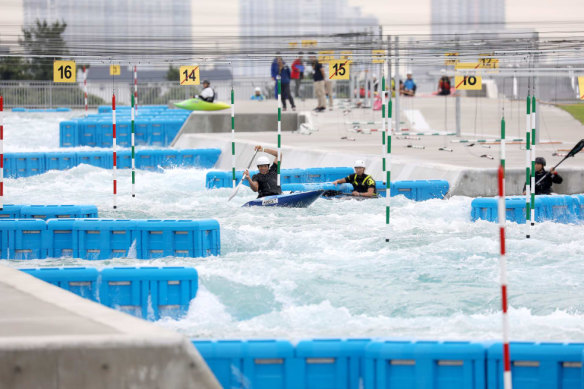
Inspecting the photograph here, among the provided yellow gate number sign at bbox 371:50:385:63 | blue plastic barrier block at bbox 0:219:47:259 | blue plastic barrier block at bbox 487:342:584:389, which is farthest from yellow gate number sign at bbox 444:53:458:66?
blue plastic barrier block at bbox 487:342:584:389

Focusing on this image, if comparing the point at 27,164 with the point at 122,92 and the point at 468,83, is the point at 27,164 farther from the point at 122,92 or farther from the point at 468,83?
the point at 122,92

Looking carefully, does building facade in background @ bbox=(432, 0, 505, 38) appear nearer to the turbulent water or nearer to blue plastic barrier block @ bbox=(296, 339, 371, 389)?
the turbulent water

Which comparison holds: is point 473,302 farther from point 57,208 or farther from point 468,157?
point 468,157

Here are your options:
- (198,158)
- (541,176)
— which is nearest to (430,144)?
(198,158)

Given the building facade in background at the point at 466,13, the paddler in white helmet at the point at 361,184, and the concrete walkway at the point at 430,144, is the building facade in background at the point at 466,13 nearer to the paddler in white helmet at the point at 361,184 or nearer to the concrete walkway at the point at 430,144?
the concrete walkway at the point at 430,144

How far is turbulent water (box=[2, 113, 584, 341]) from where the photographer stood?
8.21 meters

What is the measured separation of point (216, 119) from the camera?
28734 mm

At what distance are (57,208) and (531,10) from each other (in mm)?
18311

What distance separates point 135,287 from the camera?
8.47 meters

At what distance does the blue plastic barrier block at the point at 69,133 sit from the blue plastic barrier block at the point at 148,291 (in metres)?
20.2

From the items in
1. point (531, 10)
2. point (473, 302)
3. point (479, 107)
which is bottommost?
point (473, 302)

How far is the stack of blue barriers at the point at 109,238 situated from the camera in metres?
11.0

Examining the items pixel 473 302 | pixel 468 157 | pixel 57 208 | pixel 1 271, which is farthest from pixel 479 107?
pixel 1 271

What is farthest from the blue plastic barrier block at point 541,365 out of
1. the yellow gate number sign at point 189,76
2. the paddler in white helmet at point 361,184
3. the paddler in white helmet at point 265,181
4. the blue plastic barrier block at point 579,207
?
the yellow gate number sign at point 189,76
